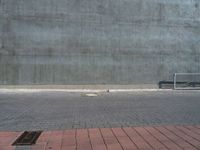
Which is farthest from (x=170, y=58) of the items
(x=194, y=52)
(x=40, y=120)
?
(x=40, y=120)

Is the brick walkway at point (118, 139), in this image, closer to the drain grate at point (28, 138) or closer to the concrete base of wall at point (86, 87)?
the drain grate at point (28, 138)

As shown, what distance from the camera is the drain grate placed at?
6863 mm

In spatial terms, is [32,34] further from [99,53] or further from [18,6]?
[99,53]

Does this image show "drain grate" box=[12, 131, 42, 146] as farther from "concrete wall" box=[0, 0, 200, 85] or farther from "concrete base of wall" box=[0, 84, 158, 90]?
"concrete wall" box=[0, 0, 200, 85]

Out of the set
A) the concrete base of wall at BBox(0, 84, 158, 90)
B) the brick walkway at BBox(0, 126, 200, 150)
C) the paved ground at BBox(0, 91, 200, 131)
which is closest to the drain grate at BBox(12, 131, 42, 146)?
the brick walkway at BBox(0, 126, 200, 150)

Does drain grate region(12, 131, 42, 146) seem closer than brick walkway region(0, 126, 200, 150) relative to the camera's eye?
No

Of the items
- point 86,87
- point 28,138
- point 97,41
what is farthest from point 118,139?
point 97,41

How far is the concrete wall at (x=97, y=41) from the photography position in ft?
60.5

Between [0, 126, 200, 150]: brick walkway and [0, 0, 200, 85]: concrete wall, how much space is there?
36.3 ft

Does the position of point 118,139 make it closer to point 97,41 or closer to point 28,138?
point 28,138

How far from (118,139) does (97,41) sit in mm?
12506

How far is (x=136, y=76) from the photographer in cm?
1962

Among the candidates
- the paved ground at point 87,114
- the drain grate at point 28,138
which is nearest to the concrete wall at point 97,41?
the paved ground at point 87,114

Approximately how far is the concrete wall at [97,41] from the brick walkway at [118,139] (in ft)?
36.3
